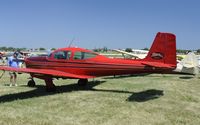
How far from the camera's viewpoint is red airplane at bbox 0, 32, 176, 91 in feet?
37.8

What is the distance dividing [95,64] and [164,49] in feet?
A: 9.61

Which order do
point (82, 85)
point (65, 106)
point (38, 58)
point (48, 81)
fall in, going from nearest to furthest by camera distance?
1. point (65, 106)
2. point (48, 81)
3. point (38, 58)
4. point (82, 85)

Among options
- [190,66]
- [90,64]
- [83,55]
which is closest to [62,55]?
[83,55]

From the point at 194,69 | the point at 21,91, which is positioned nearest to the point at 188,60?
the point at 194,69

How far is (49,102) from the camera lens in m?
9.82

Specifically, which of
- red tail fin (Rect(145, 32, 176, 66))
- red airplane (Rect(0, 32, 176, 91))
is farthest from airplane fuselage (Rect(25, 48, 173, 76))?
red tail fin (Rect(145, 32, 176, 66))

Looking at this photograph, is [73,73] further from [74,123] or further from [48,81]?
[74,123]

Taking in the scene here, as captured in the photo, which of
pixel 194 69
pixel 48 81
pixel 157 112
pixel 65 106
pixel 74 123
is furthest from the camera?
pixel 194 69

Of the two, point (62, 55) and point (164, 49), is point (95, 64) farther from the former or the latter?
point (164, 49)

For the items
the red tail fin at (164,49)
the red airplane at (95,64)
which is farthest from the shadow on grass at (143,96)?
the red tail fin at (164,49)

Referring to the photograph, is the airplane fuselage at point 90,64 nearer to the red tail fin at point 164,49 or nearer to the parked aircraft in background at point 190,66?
the red tail fin at point 164,49

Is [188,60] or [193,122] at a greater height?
[188,60]

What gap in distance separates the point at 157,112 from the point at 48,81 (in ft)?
16.9

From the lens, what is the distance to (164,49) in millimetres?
11750
